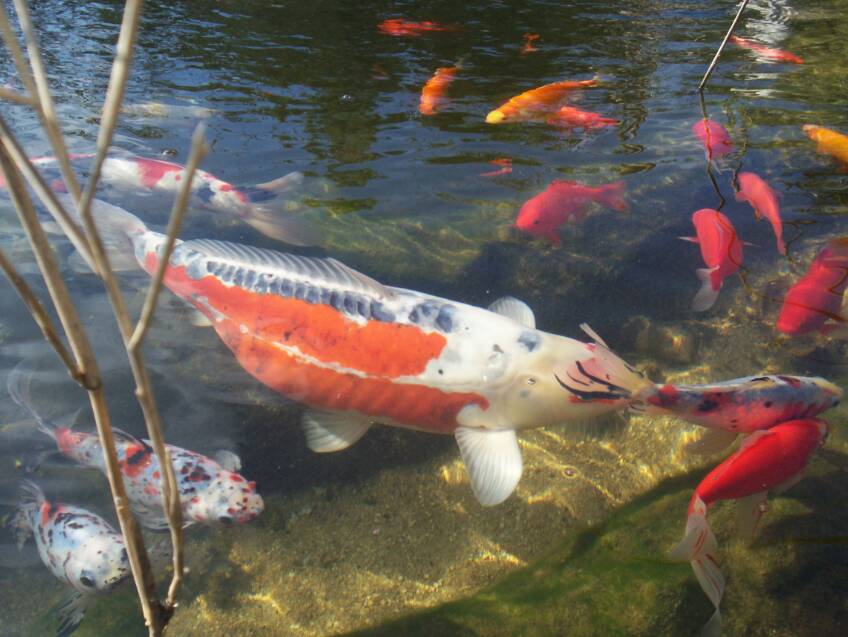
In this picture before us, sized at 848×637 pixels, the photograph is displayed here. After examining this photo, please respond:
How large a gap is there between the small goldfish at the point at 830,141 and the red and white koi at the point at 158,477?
5.34 m

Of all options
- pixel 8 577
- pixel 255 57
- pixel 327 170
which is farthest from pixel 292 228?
pixel 255 57

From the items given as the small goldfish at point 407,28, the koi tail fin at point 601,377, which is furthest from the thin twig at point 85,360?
the small goldfish at point 407,28

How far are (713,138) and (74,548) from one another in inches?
234

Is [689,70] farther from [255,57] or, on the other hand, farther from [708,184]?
[255,57]

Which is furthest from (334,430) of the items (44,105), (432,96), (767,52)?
(767,52)

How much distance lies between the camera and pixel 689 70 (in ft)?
24.5

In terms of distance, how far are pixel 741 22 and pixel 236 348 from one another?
9387 mm

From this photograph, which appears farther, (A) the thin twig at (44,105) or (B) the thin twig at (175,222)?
(A) the thin twig at (44,105)

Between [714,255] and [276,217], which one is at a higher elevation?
[714,255]

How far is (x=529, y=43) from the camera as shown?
341 inches

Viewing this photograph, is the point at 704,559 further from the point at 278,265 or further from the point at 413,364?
the point at 278,265

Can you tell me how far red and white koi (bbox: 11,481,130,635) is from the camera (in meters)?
3.35

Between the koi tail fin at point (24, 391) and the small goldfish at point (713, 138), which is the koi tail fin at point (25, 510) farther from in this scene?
the small goldfish at point (713, 138)

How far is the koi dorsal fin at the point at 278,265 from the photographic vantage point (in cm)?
342
